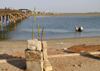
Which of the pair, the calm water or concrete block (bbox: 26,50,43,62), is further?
the calm water

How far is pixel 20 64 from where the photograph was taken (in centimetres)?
709

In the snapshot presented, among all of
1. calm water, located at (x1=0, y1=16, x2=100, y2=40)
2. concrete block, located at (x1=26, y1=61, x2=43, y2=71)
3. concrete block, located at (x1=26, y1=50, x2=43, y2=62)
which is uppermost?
concrete block, located at (x1=26, y1=50, x2=43, y2=62)

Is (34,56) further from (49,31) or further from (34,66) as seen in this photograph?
(49,31)

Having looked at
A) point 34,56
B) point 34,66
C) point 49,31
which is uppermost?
point 34,56

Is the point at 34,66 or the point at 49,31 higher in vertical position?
the point at 34,66

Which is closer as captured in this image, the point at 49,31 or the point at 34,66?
the point at 34,66

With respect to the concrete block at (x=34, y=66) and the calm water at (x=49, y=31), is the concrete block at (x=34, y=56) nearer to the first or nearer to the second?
the concrete block at (x=34, y=66)

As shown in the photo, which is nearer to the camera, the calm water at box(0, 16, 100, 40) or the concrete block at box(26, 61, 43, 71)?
the concrete block at box(26, 61, 43, 71)

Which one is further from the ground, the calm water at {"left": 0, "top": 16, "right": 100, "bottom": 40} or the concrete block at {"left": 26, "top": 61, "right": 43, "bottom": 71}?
the concrete block at {"left": 26, "top": 61, "right": 43, "bottom": 71}

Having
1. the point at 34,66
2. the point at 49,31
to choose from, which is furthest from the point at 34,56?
the point at 49,31

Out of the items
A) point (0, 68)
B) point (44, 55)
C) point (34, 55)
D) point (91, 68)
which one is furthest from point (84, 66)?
point (0, 68)

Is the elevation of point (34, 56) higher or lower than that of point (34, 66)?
higher

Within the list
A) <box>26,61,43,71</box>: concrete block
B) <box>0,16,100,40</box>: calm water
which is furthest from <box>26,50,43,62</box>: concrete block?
<box>0,16,100,40</box>: calm water

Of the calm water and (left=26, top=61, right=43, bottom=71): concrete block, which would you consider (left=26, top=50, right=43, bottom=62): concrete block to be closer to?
(left=26, top=61, right=43, bottom=71): concrete block
